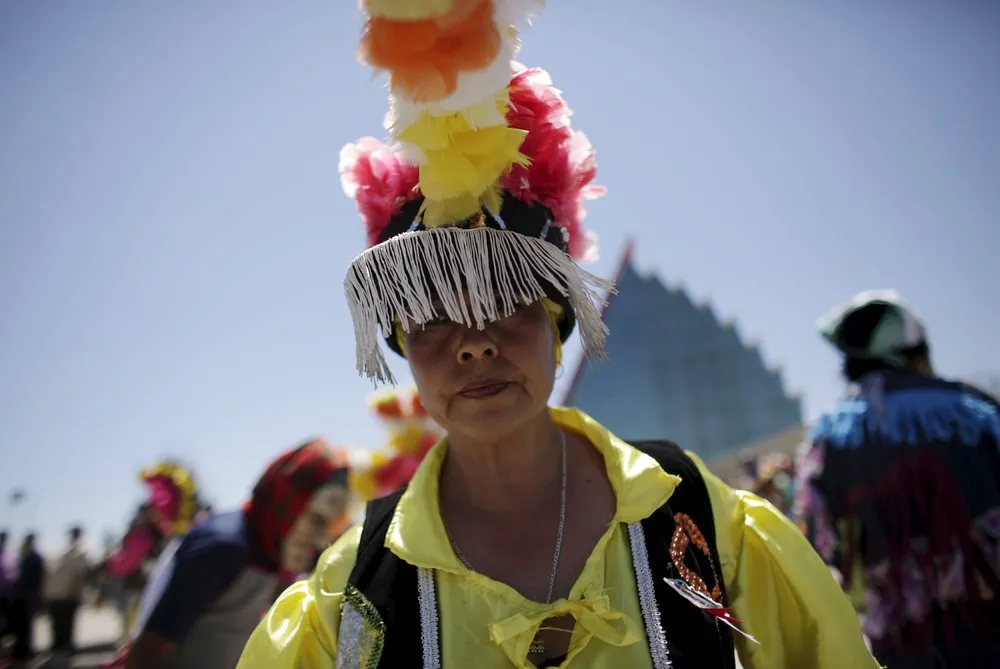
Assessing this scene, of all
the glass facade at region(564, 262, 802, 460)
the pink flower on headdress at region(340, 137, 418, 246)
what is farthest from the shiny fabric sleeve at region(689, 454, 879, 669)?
the glass facade at region(564, 262, 802, 460)

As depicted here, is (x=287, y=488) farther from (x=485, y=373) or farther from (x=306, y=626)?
(x=485, y=373)

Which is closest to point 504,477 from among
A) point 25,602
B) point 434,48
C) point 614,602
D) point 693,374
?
point 614,602

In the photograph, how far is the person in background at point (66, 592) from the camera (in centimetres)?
1011

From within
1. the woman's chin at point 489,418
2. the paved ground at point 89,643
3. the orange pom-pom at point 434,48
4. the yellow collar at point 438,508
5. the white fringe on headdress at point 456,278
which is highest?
the orange pom-pom at point 434,48

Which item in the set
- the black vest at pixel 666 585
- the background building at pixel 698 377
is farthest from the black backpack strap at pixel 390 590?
the background building at pixel 698 377

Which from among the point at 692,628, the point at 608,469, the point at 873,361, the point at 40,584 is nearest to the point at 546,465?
the point at 608,469

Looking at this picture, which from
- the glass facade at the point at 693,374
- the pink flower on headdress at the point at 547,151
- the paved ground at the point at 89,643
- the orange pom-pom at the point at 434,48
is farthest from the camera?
the glass facade at the point at 693,374

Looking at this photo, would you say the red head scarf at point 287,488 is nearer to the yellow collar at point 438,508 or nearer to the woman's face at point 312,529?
the woman's face at point 312,529

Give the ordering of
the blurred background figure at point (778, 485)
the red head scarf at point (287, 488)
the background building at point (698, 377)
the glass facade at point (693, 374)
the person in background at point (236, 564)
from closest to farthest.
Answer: the person in background at point (236, 564) → the red head scarf at point (287, 488) → the blurred background figure at point (778, 485) → the glass facade at point (693, 374) → the background building at point (698, 377)

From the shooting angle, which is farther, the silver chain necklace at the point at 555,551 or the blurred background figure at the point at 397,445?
the blurred background figure at the point at 397,445

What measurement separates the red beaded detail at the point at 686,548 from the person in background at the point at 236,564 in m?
2.30

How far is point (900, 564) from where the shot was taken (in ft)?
9.40

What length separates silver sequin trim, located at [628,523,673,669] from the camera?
60.9 inches

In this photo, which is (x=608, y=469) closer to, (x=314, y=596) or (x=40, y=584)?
(x=314, y=596)
